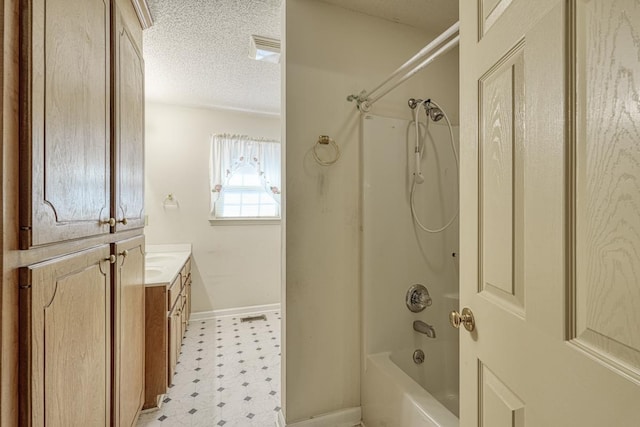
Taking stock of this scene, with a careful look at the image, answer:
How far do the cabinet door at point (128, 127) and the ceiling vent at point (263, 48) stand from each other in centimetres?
73

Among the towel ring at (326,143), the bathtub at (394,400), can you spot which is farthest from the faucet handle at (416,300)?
the towel ring at (326,143)

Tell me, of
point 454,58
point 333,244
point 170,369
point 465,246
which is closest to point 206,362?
point 170,369

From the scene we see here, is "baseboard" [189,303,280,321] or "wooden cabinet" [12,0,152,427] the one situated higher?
"wooden cabinet" [12,0,152,427]

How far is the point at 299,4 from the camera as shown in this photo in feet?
5.20

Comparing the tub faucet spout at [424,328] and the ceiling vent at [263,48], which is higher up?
the ceiling vent at [263,48]

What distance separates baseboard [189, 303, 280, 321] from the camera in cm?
324

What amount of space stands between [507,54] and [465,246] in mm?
505

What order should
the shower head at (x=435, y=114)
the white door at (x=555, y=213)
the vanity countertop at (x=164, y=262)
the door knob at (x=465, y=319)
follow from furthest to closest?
the vanity countertop at (x=164, y=262) < the shower head at (x=435, y=114) < the door knob at (x=465, y=319) < the white door at (x=555, y=213)

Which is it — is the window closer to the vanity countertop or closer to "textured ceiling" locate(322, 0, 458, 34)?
the vanity countertop

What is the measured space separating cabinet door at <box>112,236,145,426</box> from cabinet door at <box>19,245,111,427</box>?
0.07 metres

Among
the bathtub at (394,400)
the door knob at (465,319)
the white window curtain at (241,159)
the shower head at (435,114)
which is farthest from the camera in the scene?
the white window curtain at (241,159)

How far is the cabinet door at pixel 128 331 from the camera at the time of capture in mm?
1178

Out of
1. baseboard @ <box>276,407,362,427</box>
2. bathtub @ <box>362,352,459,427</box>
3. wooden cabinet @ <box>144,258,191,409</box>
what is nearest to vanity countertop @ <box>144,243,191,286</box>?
wooden cabinet @ <box>144,258,191,409</box>

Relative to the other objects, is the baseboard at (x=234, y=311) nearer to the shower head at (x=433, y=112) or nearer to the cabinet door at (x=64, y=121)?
the cabinet door at (x=64, y=121)
